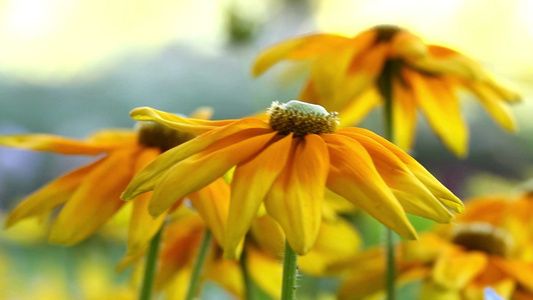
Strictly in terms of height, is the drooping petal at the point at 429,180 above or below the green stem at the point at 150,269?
above

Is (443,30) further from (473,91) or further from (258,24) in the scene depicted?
(473,91)

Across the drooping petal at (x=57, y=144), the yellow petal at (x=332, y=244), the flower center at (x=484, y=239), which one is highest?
the drooping petal at (x=57, y=144)

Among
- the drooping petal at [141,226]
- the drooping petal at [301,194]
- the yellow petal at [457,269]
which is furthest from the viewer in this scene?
the yellow petal at [457,269]

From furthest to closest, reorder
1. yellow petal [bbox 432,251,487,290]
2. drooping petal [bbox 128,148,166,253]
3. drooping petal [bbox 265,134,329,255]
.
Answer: yellow petal [bbox 432,251,487,290] → drooping petal [bbox 128,148,166,253] → drooping petal [bbox 265,134,329,255]

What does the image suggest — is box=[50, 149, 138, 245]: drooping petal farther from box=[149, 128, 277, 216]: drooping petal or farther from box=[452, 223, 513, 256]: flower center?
box=[452, 223, 513, 256]: flower center

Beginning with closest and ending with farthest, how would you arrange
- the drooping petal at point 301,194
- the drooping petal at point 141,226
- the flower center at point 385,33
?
1. the drooping petal at point 301,194
2. the drooping petal at point 141,226
3. the flower center at point 385,33

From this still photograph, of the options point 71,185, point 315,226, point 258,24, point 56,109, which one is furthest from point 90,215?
point 56,109

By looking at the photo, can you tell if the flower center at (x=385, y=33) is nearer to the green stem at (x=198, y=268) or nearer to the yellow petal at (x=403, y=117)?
the yellow petal at (x=403, y=117)

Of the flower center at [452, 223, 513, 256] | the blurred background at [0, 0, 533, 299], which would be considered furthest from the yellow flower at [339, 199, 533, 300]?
the blurred background at [0, 0, 533, 299]

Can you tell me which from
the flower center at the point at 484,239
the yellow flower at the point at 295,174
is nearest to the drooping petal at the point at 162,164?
the yellow flower at the point at 295,174
